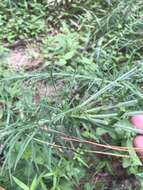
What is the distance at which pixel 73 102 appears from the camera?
2309 millimetres

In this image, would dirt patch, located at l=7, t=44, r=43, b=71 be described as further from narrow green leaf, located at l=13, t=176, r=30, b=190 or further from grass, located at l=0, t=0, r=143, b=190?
narrow green leaf, located at l=13, t=176, r=30, b=190

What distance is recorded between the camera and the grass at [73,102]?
2.04 meters

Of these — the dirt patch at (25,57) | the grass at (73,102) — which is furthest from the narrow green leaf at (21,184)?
the dirt patch at (25,57)

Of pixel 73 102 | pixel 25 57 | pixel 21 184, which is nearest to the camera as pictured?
pixel 21 184

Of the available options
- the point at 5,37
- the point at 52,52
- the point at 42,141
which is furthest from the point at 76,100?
the point at 5,37

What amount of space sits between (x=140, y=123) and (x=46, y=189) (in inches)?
20.0

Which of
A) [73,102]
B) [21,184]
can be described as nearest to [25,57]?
[73,102]

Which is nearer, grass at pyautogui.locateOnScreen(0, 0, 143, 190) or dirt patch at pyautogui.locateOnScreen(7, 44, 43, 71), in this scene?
grass at pyautogui.locateOnScreen(0, 0, 143, 190)

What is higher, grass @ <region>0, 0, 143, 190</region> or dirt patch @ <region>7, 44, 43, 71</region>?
grass @ <region>0, 0, 143, 190</region>

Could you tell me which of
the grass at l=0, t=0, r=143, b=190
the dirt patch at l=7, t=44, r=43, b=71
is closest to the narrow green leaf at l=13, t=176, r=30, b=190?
the grass at l=0, t=0, r=143, b=190

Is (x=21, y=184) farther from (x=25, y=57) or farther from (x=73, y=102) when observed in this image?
(x=25, y=57)

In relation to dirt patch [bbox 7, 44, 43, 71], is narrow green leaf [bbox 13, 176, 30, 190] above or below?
above

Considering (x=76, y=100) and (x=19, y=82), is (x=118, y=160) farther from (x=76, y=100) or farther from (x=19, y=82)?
(x=19, y=82)

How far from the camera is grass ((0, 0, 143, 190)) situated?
2037 mm
